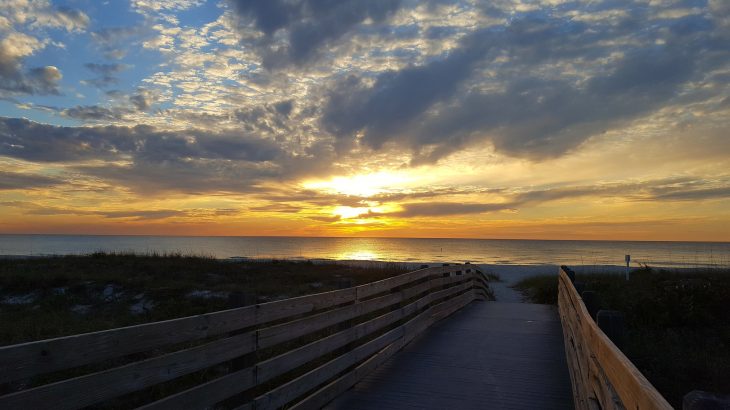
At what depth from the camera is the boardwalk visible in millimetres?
5727

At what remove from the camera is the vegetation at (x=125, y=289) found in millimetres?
11539

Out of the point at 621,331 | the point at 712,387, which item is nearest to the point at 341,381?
the point at 621,331

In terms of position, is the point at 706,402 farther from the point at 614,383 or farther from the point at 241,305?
the point at 241,305

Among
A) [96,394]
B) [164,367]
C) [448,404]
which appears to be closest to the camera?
[96,394]

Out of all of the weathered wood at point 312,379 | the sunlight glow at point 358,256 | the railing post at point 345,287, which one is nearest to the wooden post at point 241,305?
the weathered wood at point 312,379

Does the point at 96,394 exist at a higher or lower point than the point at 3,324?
higher

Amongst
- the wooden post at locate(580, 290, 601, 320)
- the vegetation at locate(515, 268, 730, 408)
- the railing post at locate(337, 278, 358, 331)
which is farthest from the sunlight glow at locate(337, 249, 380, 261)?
the wooden post at locate(580, 290, 601, 320)

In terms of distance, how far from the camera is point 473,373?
22.5ft

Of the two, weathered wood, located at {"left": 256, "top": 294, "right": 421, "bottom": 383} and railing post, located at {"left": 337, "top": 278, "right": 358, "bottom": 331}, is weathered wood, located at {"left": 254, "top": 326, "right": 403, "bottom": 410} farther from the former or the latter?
railing post, located at {"left": 337, "top": 278, "right": 358, "bottom": 331}

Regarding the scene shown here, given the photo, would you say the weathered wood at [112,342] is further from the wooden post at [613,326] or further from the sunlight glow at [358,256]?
the sunlight glow at [358,256]

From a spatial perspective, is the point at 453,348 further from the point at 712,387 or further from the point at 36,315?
the point at 36,315

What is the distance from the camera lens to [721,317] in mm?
11695

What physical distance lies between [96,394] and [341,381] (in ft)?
11.2

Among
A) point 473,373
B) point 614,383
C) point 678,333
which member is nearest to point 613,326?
point 614,383
